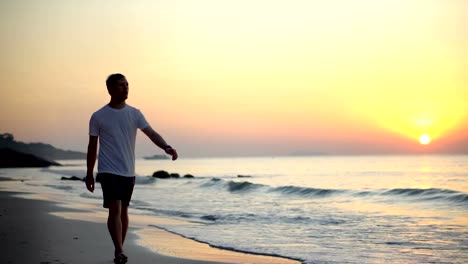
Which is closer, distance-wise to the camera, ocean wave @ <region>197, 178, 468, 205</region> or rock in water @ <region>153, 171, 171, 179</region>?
ocean wave @ <region>197, 178, 468, 205</region>

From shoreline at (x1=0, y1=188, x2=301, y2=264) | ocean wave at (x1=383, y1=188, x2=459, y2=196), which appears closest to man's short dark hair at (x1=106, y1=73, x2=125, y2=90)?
shoreline at (x1=0, y1=188, x2=301, y2=264)

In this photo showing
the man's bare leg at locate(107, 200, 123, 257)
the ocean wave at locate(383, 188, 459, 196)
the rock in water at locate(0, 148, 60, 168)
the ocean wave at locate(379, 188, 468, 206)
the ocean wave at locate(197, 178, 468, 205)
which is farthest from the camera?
the rock in water at locate(0, 148, 60, 168)

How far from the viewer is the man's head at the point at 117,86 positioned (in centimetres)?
555

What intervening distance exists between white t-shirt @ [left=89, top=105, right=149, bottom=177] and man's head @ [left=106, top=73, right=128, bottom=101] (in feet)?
0.43

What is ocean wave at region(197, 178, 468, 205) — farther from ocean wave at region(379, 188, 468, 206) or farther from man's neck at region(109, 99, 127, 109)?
man's neck at region(109, 99, 127, 109)

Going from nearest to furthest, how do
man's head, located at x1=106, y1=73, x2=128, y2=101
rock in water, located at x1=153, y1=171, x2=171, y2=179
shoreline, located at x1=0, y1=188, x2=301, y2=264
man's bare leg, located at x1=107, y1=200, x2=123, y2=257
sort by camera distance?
man's head, located at x1=106, y1=73, x2=128, y2=101 → man's bare leg, located at x1=107, y1=200, x2=123, y2=257 → shoreline, located at x1=0, y1=188, x2=301, y2=264 → rock in water, located at x1=153, y1=171, x2=171, y2=179

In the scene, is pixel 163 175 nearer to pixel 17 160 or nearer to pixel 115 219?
pixel 115 219

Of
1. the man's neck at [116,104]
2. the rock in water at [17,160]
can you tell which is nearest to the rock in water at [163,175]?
the man's neck at [116,104]

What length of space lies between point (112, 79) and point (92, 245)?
3.06 m

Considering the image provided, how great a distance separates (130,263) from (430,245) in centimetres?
516

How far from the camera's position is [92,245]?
7.68 metres

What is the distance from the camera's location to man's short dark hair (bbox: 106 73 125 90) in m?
5.56

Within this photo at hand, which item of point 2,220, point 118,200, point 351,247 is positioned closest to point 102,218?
point 2,220

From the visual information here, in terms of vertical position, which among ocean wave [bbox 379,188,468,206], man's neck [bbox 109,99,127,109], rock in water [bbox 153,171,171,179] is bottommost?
rock in water [bbox 153,171,171,179]
